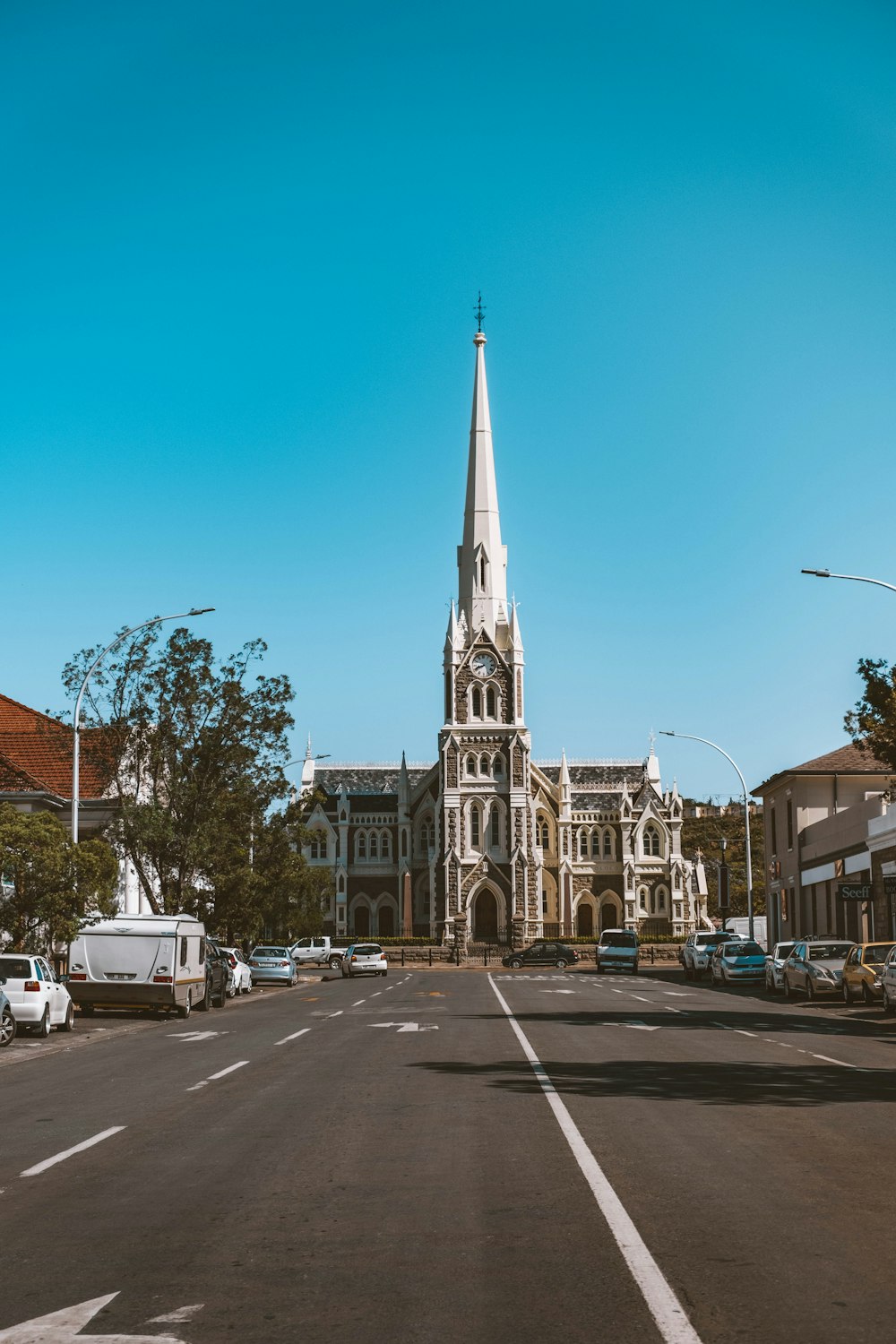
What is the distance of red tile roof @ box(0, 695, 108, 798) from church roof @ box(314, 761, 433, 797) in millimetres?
64770

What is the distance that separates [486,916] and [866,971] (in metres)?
66.9

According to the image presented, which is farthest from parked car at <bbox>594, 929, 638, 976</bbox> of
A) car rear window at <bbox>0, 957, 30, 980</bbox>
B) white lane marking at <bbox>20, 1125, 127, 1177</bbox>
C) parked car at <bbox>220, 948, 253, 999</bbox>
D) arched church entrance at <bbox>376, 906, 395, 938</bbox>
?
white lane marking at <bbox>20, 1125, 127, 1177</bbox>

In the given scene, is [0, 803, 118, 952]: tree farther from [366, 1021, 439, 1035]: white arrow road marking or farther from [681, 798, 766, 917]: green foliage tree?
[681, 798, 766, 917]: green foliage tree

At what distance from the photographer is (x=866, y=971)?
107ft

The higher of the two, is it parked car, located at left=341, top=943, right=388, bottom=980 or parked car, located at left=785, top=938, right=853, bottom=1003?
parked car, located at left=785, top=938, right=853, bottom=1003

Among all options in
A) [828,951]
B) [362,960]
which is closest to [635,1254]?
[828,951]

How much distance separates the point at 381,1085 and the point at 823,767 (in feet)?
147

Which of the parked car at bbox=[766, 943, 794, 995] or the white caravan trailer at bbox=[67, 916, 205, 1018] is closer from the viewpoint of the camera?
the white caravan trailer at bbox=[67, 916, 205, 1018]

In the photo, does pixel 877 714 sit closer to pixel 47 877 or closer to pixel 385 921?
pixel 47 877

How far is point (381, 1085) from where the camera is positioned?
53.1ft

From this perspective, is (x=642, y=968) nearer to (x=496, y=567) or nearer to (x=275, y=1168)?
(x=496, y=567)

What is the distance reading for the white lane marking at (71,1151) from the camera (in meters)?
10.5

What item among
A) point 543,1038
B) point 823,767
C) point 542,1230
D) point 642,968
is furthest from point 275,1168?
point 642,968

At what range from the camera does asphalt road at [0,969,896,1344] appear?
6.34 m
